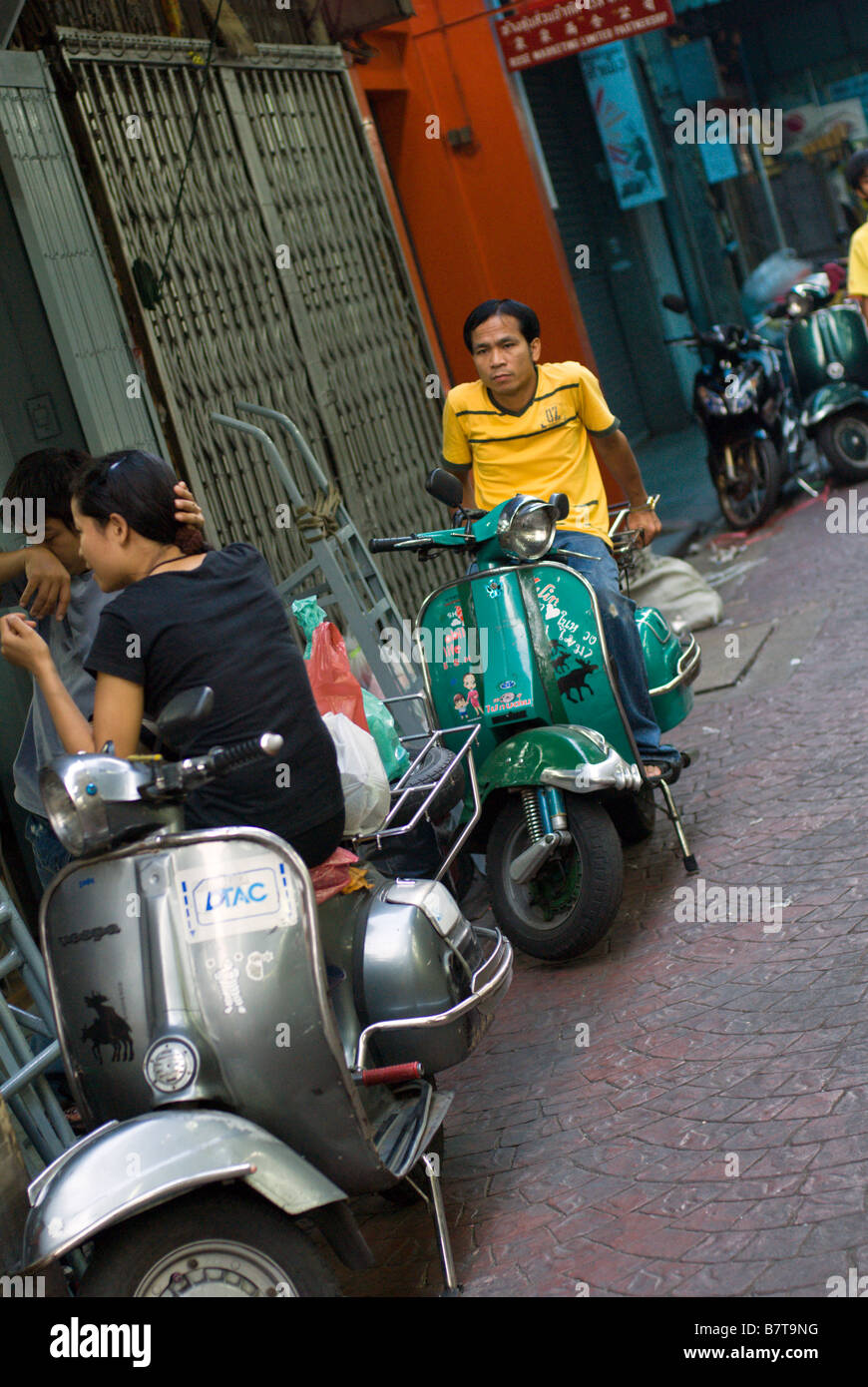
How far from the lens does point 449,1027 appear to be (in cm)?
329

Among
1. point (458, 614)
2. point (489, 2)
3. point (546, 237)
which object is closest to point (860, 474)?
point (546, 237)

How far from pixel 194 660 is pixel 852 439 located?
8309mm

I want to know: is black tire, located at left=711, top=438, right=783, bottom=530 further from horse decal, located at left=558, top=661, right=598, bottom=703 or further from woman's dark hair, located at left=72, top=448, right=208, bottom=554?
woman's dark hair, located at left=72, top=448, right=208, bottom=554

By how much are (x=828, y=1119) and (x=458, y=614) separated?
2.31 metres

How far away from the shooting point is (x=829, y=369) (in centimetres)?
1074

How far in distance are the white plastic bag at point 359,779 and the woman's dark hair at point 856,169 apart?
209 inches

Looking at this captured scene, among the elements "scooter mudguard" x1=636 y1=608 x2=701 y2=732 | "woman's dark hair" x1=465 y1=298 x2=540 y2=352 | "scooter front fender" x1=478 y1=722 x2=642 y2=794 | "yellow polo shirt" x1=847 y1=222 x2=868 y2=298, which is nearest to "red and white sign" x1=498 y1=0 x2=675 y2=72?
"yellow polo shirt" x1=847 y1=222 x2=868 y2=298

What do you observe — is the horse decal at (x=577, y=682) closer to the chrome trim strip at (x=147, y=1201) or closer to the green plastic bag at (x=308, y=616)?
the green plastic bag at (x=308, y=616)

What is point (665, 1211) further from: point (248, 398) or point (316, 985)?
point (248, 398)

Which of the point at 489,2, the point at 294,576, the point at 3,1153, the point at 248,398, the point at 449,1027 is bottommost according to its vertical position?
the point at 449,1027

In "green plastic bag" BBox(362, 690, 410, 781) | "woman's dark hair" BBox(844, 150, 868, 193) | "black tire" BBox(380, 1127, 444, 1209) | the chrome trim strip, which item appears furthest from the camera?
"woman's dark hair" BBox(844, 150, 868, 193)

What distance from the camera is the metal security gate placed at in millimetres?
6168

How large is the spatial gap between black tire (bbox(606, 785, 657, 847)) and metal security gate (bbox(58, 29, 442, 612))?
7.37 ft

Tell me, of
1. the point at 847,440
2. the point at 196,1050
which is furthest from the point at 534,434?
the point at 847,440
